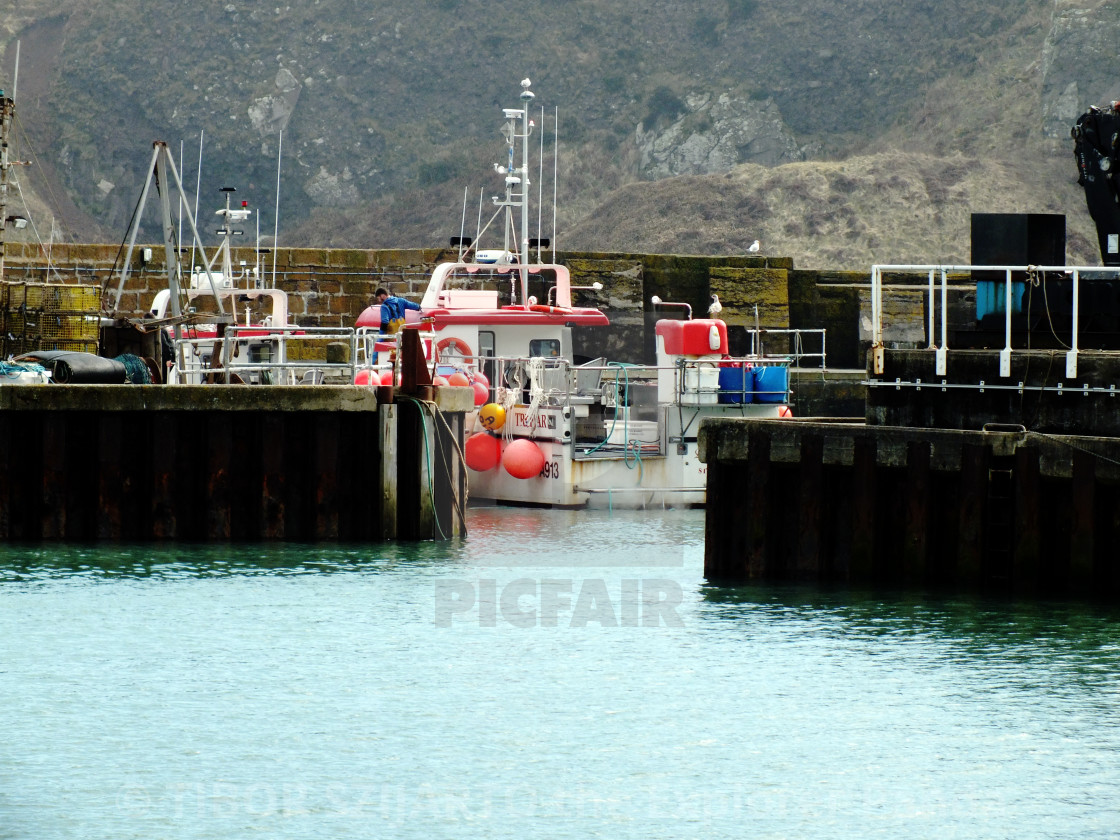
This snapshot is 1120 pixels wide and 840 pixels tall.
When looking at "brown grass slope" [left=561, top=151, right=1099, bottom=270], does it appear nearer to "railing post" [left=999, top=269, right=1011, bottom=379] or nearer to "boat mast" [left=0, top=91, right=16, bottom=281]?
"boat mast" [left=0, top=91, right=16, bottom=281]

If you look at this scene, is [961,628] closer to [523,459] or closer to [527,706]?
[527,706]

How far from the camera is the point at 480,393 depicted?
846 inches

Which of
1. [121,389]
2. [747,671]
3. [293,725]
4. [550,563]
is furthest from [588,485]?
[293,725]

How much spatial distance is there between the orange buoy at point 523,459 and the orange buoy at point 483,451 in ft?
1.19

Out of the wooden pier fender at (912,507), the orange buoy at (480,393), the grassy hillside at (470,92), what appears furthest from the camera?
the grassy hillside at (470,92)

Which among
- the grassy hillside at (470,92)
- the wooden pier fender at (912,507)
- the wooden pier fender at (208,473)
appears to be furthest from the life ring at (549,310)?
the grassy hillside at (470,92)

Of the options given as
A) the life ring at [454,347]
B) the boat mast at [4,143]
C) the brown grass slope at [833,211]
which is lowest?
the life ring at [454,347]

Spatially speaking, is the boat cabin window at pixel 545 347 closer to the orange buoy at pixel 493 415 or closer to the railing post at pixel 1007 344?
the orange buoy at pixel 493 415

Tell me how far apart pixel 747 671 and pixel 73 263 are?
64.0 feet

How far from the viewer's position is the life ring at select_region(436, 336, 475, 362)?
876 inches

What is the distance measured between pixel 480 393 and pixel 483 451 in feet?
2.62

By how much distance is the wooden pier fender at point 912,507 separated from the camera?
12.4 meters

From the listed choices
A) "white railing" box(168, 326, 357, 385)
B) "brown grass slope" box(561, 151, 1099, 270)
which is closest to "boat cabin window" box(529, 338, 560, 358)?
"white railing" box(168, 326, 357, 385)

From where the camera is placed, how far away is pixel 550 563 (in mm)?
16766
